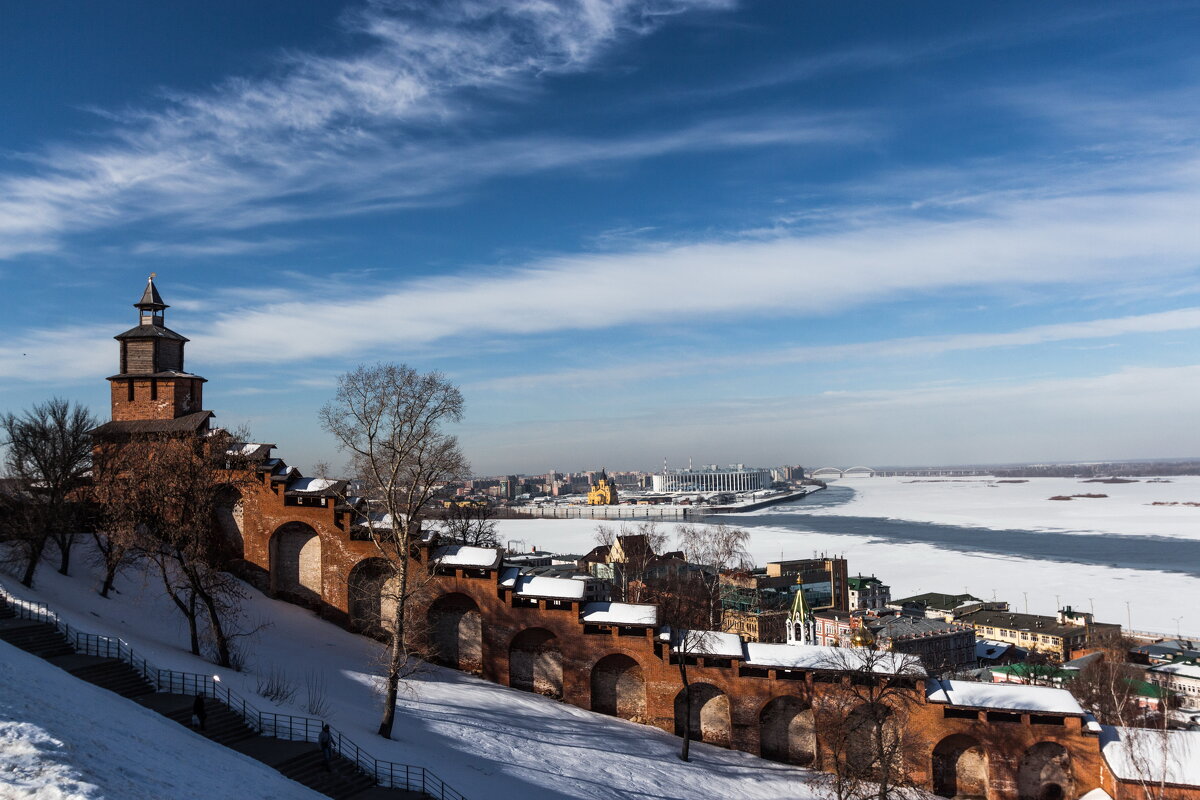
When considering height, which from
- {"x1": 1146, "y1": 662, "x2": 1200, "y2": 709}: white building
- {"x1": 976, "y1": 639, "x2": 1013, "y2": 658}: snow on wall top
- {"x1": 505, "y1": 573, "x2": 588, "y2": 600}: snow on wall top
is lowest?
{"x1": 976, "y1": 639, "x2": 1013, "y2": 658}: snow on wall top

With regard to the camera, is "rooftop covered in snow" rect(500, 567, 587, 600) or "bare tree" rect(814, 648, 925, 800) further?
"rooftop covered in snow" rect(500, 567, 587, 600)

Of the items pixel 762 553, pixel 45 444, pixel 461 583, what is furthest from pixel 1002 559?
pixel 45 444

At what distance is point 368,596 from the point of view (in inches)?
1087

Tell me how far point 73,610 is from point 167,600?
11.4 feet

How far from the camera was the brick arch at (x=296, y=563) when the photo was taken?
2850 cm

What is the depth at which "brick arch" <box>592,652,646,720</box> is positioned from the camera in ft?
84.5

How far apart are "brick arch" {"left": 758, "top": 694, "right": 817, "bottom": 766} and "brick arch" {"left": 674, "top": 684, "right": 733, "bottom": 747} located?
1223mm

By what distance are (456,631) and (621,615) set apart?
20.7ft

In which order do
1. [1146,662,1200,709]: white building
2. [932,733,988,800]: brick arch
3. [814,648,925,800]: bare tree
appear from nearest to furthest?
[814,648,925,800]: bare tree → [932,733,988,800]: brick arch → [1146,662,1200,709]: white building

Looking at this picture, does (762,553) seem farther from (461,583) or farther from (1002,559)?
(461,583)

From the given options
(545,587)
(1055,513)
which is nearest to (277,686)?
(545,587)

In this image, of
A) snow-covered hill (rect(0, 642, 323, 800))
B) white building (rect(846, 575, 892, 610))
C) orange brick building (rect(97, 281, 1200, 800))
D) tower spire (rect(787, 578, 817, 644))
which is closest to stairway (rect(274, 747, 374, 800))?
snow-covered hill (rect(0, 642, 323, 800))

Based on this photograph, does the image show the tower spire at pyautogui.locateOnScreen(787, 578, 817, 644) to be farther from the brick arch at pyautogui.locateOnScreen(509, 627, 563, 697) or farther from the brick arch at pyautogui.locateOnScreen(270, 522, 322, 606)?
the brick arch at pyautogui.locateOnScreen(270, 522, 322, 606)

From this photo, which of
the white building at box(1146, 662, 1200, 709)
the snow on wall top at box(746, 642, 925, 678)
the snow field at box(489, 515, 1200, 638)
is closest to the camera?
the snow on wall top at box(746, 642, 925, 678)
